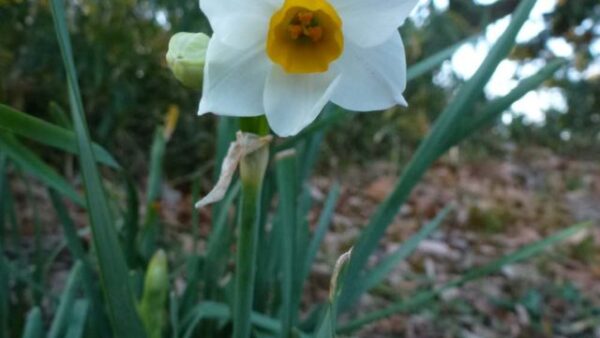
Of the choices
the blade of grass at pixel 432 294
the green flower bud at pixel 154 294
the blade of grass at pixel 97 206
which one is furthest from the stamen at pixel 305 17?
the blade of grass at pixel 432 294

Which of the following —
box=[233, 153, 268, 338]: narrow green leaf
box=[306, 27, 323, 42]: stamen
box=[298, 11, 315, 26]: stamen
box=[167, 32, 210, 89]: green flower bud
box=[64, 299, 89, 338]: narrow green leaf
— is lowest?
box=[64, 299, 89, 338]: narrow green leaf

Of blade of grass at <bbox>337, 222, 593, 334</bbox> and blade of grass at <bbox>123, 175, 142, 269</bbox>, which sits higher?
blade of grass at <bbox>123, 175, 142, 269</bbox>

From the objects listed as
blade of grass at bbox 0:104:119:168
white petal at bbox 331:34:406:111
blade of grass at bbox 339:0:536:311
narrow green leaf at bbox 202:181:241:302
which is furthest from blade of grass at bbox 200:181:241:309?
white petal at bbox 331:34:406:111

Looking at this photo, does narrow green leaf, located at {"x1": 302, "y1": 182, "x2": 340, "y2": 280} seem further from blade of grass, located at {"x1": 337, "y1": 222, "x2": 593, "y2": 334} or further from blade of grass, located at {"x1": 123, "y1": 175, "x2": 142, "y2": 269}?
blade of grass, located at {"x1": 123, "y1": 175, "x2": 142, "y2": 269}

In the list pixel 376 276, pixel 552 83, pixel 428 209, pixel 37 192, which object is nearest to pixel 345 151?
pixel 428 209

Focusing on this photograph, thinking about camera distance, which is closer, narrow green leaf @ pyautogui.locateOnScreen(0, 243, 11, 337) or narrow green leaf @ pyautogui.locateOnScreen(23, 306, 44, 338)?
narrow green leaf @ pyautogui.locateOnScreen(23, 306, 44, 338)

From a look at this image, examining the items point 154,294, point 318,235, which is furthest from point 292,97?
point 318,235

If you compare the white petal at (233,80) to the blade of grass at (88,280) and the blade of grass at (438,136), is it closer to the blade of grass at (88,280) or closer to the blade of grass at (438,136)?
the blade of grass at (438,136)

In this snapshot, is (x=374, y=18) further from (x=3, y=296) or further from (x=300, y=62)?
(x=3, y=296)

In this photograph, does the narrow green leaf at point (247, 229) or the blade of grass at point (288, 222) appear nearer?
the narrow green leaf at point (247, 229)
